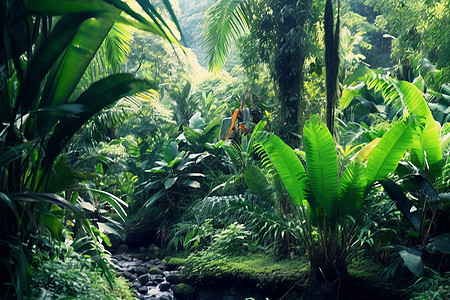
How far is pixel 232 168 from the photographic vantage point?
315 inches

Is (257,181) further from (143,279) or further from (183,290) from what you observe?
(143,279)

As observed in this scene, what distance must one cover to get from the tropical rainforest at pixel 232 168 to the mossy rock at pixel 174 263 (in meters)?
0.03

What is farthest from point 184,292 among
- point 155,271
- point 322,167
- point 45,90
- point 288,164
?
point 45,90

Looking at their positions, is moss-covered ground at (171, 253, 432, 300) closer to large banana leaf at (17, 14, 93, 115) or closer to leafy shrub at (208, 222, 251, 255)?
leafy shrub at (208, 222, 251, 255)

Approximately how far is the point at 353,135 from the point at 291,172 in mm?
2866

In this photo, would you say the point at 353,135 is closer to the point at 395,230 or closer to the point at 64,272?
the point at 395,230

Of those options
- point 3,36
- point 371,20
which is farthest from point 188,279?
point 371,20

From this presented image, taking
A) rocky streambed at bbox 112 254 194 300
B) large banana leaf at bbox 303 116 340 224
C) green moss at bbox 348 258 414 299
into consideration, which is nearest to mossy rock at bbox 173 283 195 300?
rocky streambed at bbox 112 254 194 300

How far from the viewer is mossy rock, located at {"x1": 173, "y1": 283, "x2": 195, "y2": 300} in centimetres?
569

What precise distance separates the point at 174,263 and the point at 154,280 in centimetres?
61

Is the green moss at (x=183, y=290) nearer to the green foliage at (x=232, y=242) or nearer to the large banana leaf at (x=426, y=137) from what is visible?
the green foliage at (x=232, y=242)

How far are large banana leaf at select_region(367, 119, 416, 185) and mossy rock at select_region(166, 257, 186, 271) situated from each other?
3.56 meters

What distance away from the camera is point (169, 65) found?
1661cm

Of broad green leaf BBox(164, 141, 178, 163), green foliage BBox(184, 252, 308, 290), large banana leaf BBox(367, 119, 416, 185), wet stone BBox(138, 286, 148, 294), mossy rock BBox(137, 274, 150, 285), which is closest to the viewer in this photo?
large banana leaf BBox(367, 119, 416, 185)
